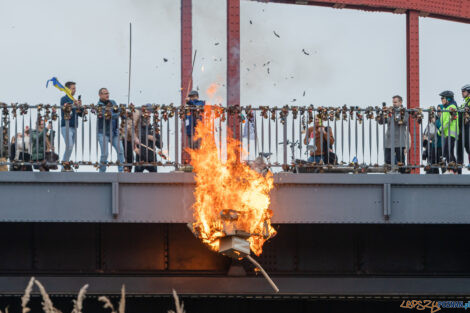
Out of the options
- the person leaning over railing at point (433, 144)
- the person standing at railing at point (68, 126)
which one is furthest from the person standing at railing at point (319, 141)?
the person standing at railing at point (68, 126)

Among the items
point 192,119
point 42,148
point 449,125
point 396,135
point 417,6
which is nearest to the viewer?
point 42,148

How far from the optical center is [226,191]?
12.6 m

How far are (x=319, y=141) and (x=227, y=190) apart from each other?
6.43 ft

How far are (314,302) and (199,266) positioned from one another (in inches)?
89.8

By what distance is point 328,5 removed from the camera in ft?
65.9

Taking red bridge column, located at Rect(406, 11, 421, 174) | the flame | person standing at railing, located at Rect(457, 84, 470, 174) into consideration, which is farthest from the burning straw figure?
red bridge column, located at Rect(406, 11, 421, 174)

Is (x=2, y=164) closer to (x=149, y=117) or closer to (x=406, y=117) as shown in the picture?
(x=149, y=117)

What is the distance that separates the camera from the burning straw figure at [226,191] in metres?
12.4

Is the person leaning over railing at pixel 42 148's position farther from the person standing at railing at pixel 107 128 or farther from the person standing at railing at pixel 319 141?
the person standing at railing at pixel 319 141

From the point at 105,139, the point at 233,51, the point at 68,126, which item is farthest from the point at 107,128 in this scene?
the point at 233,51

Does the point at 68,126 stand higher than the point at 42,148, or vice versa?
the point at 68,126

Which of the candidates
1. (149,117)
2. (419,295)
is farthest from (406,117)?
(149,117)

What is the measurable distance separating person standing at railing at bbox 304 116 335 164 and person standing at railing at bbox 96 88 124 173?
315 centimetres

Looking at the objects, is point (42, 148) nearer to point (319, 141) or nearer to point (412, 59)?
point (319, 141)
